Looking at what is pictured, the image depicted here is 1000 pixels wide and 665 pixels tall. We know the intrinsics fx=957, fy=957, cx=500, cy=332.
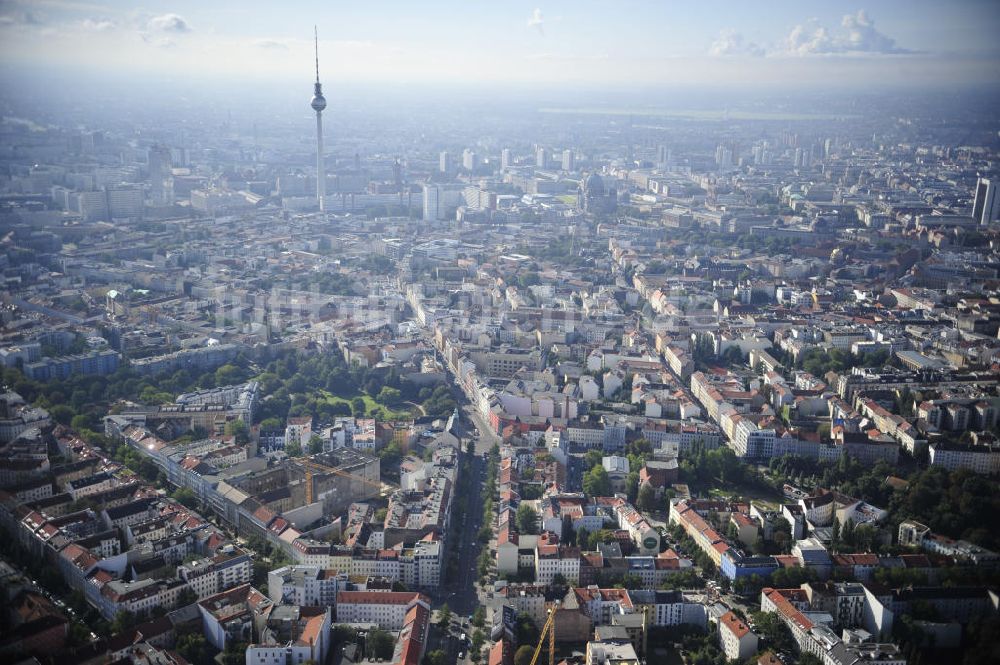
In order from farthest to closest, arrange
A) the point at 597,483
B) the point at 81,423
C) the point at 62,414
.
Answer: the point at 62,414 → the point at 81,423 → the point at 597,483

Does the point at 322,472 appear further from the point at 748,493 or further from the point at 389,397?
the point at 748,493

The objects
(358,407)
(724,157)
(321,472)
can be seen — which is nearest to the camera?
(321,472)

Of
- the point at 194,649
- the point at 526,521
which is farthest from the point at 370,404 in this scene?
the point at 194,649

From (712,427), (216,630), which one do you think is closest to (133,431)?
(216,630)

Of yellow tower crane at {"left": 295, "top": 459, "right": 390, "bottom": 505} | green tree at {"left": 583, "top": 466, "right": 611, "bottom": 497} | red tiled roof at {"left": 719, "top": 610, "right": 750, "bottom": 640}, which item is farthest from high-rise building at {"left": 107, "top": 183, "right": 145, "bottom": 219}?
red tiled roof at {"left": 719, "top": 610, "right": 750, "bottom": 640}

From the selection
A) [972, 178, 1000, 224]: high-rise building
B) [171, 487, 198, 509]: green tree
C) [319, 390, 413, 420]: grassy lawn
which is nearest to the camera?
[171, 487, 198, 509]: green tree

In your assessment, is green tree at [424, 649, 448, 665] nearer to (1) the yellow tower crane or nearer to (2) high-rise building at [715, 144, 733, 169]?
(1) the yellow tower crane
